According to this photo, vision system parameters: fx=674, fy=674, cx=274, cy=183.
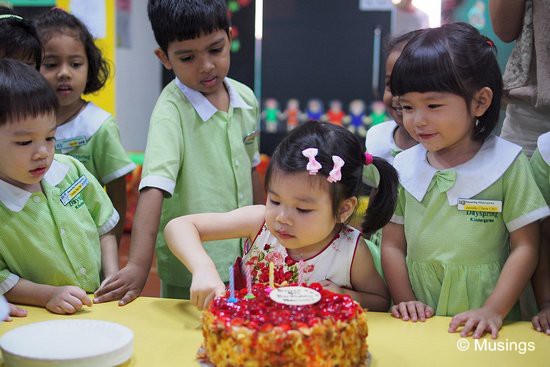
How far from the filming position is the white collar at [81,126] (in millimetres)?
2062

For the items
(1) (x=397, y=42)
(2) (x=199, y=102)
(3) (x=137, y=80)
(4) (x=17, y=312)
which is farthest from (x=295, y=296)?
(3) (x=137, y=80)

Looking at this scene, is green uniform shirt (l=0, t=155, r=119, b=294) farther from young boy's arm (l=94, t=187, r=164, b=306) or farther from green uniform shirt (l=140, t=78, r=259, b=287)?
green uniform shirt (l=140, t=78, r=259, b=287)

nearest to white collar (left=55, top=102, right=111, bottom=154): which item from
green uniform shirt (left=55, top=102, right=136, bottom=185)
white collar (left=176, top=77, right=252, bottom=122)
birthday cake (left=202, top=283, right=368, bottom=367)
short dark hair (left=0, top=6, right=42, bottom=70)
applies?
green uniform shirt (left=55, top=102, right=136, bottom=185)

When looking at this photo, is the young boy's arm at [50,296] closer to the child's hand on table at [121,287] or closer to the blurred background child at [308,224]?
the child's hand on table at [121,287]

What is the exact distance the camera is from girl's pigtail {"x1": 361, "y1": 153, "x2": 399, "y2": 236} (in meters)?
1.51

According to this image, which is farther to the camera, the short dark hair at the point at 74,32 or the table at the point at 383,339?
the short dark hair at the point at 74,32

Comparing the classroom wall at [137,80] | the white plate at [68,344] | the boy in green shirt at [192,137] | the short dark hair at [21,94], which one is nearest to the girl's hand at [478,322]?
the white plate at [68,344]

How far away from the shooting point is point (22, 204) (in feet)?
4.95

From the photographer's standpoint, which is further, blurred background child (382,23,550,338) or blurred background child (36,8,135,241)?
blurred background child (36,8,135,241)

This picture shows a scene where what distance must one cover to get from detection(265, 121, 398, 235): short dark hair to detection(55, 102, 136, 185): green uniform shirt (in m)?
0.81

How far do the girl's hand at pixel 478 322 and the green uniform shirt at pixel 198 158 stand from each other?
0.77 meters

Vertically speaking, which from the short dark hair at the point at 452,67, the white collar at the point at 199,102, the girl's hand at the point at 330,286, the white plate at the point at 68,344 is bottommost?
the girl's hand at the point at 330,286

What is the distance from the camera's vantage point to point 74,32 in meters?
2.12

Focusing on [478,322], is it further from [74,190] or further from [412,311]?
[74,190]
